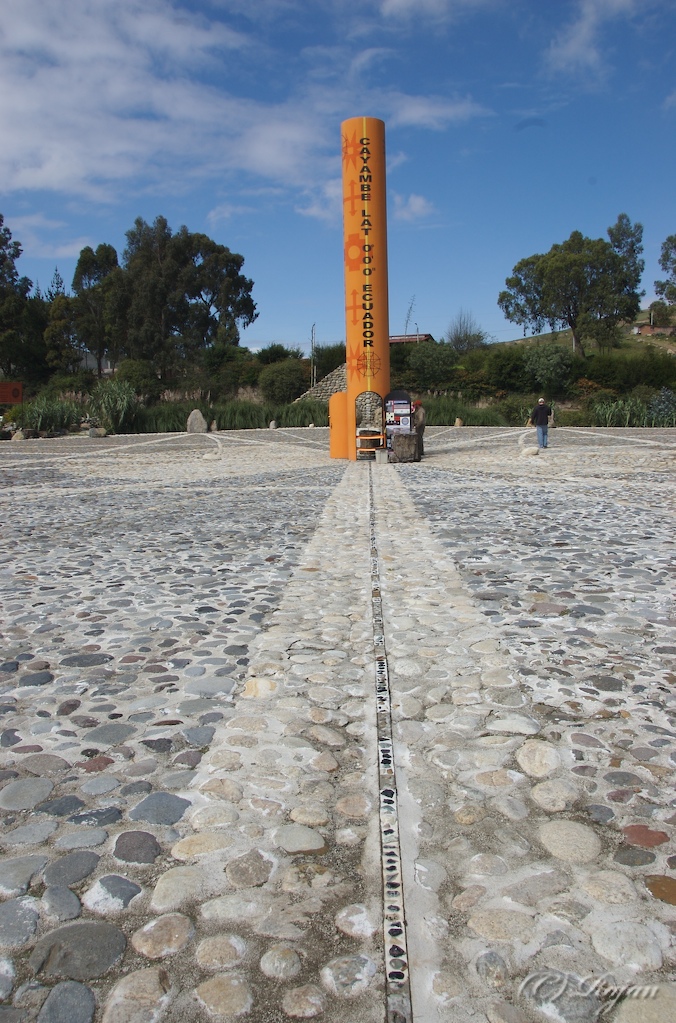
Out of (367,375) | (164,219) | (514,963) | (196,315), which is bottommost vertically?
(514,963)

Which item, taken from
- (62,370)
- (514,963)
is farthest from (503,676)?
(62,370)

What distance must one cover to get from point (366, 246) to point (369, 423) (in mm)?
3357

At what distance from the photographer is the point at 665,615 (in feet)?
12.1

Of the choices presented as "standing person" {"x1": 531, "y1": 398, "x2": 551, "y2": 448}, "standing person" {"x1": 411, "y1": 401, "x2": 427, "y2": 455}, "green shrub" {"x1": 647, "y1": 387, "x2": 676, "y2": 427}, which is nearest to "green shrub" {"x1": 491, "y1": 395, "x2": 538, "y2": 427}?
"green shrub" {"x1": 647, "y1": 387, "x2": 676, "y2": 427}

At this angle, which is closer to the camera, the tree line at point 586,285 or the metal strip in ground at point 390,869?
the metal strip in ground at point 390,869

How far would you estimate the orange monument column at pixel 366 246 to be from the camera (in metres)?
13.7

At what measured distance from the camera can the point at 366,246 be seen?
13852mm

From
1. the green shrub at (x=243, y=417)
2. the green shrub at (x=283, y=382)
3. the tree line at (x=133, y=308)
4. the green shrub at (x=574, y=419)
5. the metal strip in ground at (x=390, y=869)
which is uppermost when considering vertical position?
the tree line at (x=133, y=308)

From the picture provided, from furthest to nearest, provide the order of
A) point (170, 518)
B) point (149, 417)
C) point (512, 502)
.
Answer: point (149, 417), point (512, 502), point (170, 518)

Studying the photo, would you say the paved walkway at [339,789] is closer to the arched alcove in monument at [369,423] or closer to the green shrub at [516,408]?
the arched alcove in monument at [369,423]

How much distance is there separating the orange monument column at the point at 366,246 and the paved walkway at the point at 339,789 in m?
9.74

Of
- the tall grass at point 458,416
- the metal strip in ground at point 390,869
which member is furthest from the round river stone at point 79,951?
the tall grass at point 458,416

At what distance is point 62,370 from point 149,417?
1846cm

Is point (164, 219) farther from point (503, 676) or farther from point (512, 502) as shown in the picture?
point (503, 676)
